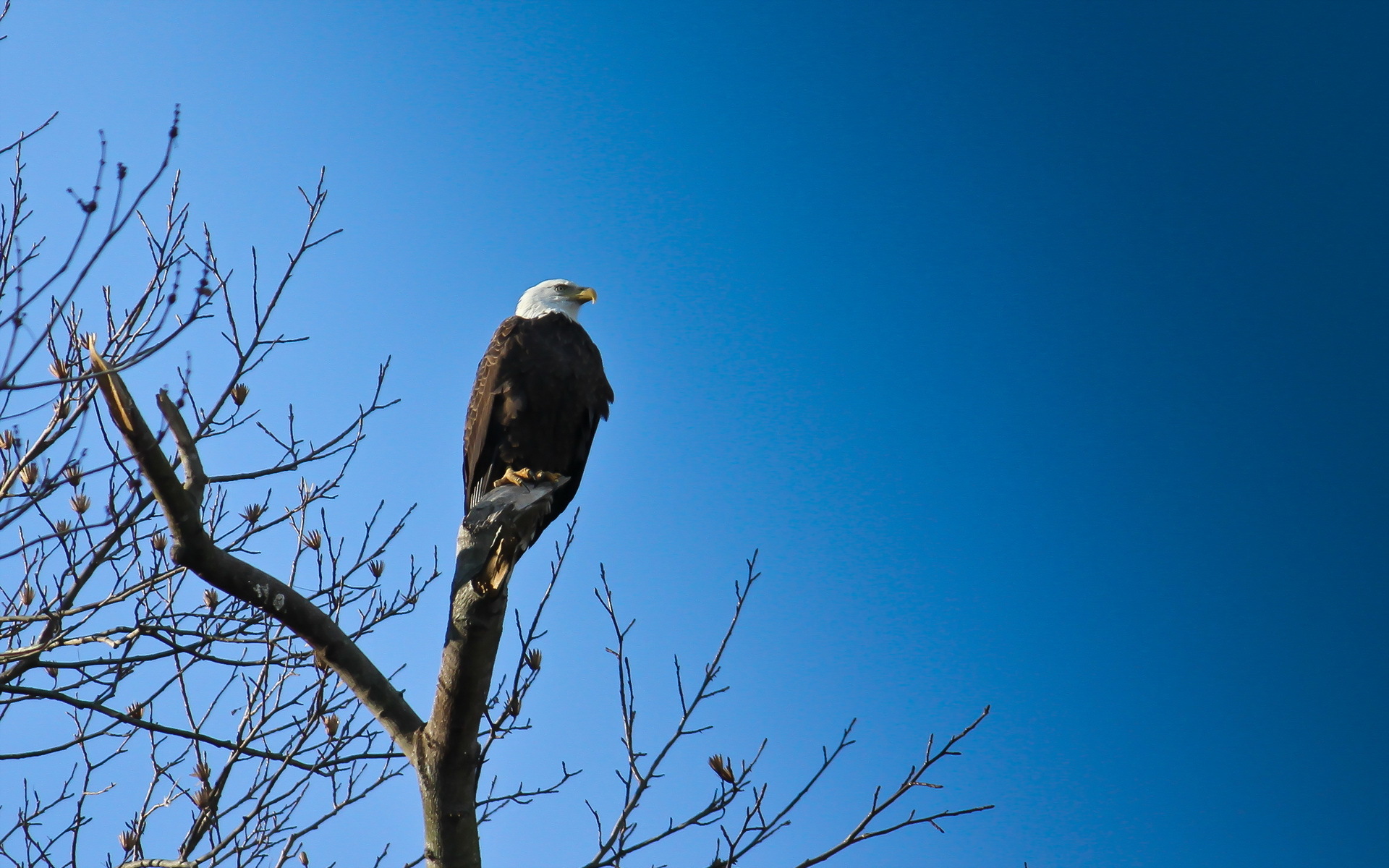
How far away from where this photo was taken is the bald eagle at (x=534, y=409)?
4652mm

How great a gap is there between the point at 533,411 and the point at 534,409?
11 mm

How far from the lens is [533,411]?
4648mm

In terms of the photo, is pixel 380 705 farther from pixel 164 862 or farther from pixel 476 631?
pixel 164 862

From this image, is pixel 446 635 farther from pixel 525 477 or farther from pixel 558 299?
pixel 558 299

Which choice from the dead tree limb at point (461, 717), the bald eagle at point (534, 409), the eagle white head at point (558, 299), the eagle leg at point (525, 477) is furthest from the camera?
the eagle white head at point (558, 299)

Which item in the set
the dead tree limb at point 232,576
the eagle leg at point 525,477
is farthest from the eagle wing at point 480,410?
the dead tree limb at point 232,576

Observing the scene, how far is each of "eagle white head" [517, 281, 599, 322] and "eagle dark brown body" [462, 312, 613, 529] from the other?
1.86 feet

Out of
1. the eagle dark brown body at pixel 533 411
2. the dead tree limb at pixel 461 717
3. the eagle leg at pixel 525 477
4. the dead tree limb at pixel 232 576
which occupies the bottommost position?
A: the dead tree limb at pixel 461 717

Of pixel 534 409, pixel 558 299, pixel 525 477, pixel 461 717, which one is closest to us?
pixel 461 717

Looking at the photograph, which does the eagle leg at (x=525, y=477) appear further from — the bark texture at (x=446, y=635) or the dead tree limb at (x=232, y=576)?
the dead tree limb at (x=232, y=576)

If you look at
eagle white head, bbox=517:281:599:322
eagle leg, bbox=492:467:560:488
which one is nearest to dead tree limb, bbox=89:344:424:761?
eagle leg, bbox=492:467:560:488

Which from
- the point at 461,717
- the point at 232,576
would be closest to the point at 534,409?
the point at 232,576

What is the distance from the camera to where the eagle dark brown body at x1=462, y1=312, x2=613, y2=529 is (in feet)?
15.3

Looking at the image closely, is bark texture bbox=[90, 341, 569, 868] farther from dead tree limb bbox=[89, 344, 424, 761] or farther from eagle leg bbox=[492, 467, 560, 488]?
eagle leg bbox=[492, 467, 560, 488]
